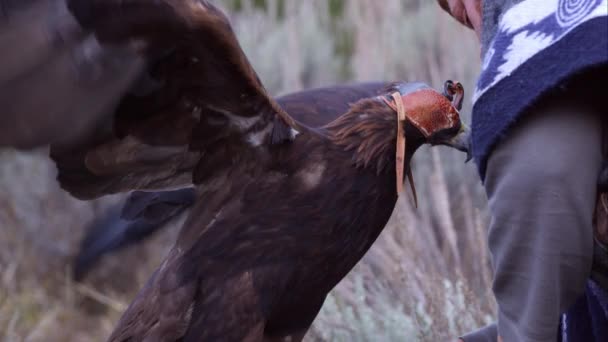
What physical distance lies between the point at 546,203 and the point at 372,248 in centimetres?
244

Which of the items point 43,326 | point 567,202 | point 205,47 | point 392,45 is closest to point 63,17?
point 205,47

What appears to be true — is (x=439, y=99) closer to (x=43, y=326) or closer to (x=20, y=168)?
(x=43, y=326)

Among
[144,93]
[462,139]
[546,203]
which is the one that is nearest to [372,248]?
[462,139]

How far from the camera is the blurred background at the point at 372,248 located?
386cm

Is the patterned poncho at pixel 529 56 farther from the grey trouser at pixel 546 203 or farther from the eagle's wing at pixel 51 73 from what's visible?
the eagle's wing at pixel 51 73

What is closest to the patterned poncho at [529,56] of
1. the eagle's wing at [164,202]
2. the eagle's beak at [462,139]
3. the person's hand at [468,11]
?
the person's hand at [468,11]

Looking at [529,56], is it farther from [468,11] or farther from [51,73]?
[51,73]

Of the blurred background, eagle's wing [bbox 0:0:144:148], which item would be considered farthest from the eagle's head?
eagle's wing [bbox 0:0:144:148]

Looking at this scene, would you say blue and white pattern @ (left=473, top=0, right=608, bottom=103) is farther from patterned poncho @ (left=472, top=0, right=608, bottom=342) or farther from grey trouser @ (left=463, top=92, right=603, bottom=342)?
grey trouser @ (left=463, top=92, right=603, bottom=342)

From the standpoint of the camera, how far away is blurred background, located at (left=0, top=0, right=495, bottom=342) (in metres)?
3.86

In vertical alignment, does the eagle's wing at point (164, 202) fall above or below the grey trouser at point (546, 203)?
below

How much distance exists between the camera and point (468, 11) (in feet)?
8.04

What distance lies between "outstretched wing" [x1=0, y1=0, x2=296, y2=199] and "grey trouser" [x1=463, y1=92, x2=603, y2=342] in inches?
38.9

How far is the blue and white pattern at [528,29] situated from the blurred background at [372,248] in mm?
1356
